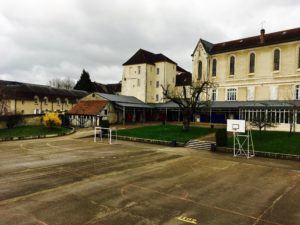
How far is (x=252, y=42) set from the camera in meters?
39.7

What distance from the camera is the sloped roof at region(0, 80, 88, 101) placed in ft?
150

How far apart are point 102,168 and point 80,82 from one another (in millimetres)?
57946

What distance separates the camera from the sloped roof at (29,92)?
1802 inches

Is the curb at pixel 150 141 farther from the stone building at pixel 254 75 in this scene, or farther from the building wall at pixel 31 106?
the building wall at pixel 31 106

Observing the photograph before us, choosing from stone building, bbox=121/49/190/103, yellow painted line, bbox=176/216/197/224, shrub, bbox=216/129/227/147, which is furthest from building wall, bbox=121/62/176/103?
yellow painted line, bbox=176/216/197/224

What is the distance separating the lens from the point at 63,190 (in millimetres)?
10648

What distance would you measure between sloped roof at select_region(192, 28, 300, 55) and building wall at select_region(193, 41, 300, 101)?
0.60m

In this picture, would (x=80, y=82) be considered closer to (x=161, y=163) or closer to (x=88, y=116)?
(x=88, y=116)

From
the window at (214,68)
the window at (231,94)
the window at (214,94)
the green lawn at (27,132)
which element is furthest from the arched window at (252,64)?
the green lawn at (27,132)

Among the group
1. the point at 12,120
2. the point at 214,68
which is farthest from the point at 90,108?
the point at 214,68

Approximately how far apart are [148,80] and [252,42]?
66.5 ft

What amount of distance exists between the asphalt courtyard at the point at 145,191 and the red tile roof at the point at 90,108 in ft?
72.6

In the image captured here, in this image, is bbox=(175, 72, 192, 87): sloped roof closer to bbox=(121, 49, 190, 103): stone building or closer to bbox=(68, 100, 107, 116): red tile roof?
bbox=(121, 49, 190, 103): stone building

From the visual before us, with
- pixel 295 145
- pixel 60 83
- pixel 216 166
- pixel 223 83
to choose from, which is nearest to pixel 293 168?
pixel 216 166
